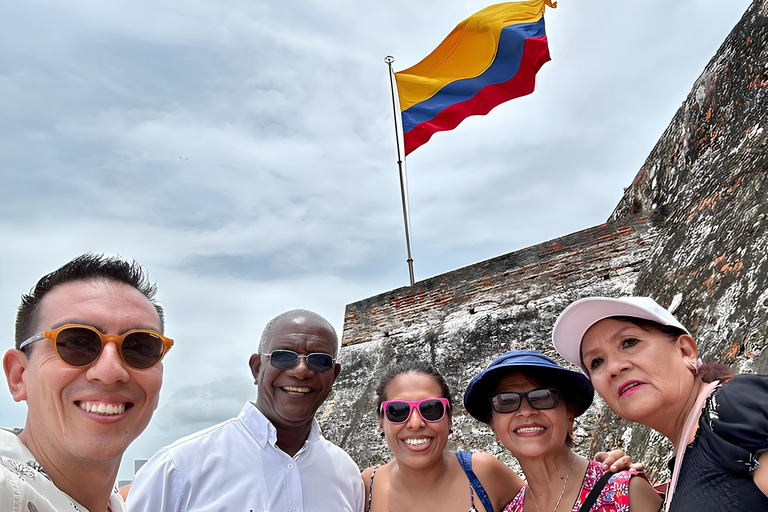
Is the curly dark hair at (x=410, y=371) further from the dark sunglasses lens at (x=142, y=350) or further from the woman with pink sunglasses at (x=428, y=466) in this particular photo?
the dark sunglasses lens at (x=142, y=350)

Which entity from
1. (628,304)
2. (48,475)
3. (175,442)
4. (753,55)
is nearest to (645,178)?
(753,55)

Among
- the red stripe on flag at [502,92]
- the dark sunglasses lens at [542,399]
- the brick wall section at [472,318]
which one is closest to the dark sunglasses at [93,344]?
the dark sunglasses lens at [542,399]

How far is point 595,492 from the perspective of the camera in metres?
2.08

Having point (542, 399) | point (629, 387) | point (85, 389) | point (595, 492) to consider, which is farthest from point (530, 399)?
point (85, 389)

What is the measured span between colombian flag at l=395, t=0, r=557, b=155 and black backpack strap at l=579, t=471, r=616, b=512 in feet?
23.3

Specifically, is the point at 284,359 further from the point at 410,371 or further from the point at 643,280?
the point at 643,280

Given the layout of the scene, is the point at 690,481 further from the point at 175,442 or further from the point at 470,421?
the point at 470,421

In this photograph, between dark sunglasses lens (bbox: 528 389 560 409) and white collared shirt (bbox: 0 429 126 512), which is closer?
white collared shirt (bbox: 0 429 126 512)

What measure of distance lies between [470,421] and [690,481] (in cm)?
441

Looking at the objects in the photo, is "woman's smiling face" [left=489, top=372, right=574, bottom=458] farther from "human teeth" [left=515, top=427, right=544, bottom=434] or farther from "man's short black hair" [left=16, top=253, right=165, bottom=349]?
"man's short black hair" [left=16, top=253, right=165, bottom=349]

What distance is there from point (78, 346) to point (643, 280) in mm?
4936

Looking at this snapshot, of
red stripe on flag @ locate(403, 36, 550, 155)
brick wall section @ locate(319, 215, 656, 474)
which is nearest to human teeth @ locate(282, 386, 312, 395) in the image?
brick wall section @ locate(319, 215, 656, 474)

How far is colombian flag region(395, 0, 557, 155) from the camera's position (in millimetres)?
8391

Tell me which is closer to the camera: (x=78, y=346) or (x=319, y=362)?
(x=78, y=346)
